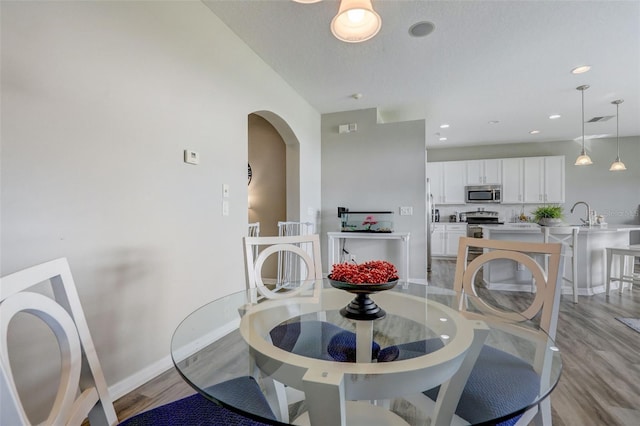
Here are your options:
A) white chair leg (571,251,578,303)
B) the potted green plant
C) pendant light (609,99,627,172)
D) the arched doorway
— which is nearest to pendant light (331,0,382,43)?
the arched doorway

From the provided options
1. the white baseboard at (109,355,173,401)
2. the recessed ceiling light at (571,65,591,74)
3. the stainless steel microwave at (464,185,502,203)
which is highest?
the recessed ceiling light at (571,65,591,74)

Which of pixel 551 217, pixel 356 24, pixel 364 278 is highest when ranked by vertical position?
pixel 356 24

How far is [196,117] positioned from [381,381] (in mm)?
2149

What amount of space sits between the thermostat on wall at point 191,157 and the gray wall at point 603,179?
722 centimetres

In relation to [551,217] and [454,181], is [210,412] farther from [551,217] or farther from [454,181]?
[454,181]

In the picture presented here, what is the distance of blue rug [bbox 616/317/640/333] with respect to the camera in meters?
2.58

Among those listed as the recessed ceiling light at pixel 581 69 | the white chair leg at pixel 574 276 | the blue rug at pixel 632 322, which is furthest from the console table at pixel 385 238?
the recessed ceiling light at pixel 581 69

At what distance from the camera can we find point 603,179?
6.20m

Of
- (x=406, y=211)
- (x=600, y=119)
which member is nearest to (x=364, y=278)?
(x=406, y=211)

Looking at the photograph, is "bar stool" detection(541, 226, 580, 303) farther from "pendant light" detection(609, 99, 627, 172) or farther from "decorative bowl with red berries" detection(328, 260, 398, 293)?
"decorative bowl with red berries" detection(328, 260, 398, 293)

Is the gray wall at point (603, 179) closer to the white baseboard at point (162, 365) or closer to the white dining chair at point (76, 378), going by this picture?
the white baseboard at point (162, 365)

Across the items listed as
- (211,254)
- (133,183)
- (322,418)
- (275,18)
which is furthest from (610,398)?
(275,18)

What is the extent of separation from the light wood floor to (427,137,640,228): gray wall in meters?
4.46

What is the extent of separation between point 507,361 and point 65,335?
1.47 meters
